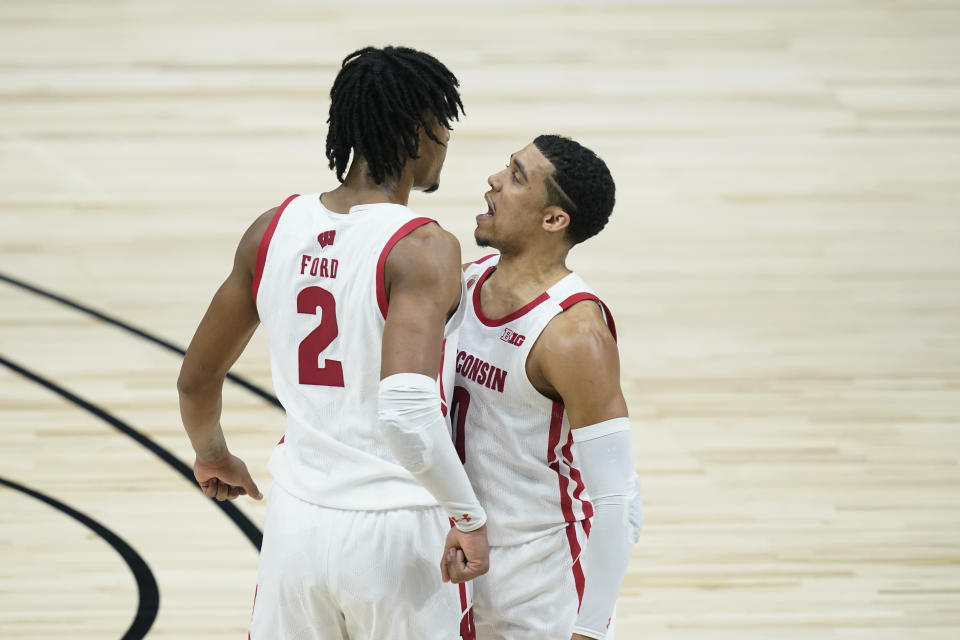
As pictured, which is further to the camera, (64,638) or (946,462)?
(946,462)

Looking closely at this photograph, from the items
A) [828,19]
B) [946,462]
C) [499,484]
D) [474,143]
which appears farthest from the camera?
[828,19]

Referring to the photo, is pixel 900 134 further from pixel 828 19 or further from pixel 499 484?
pixel 499 484

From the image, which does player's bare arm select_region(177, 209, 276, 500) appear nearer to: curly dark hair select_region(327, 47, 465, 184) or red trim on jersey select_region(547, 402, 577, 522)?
curly dark hair select_region(327, 47, 465, 184)

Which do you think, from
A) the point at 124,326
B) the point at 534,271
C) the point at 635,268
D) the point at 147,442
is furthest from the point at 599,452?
the point at 635,268

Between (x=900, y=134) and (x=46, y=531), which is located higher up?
(x=900, y=134)

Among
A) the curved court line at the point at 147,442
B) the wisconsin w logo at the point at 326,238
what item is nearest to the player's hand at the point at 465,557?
the wisconsin w logo at the point at 326,238

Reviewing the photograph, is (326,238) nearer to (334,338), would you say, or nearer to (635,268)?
A: (334,338)

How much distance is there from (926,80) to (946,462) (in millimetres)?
4905

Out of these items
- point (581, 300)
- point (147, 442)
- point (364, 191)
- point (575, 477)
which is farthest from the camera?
point (147, 442)

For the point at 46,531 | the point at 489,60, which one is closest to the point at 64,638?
the point at 46,531

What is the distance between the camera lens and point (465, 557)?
2.35 meters

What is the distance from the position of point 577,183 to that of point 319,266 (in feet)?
1.88

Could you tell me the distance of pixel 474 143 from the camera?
821 centimetres

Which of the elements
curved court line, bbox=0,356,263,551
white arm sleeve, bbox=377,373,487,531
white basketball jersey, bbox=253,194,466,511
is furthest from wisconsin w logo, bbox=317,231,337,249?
curved court line, bbox=0,356,263,551
